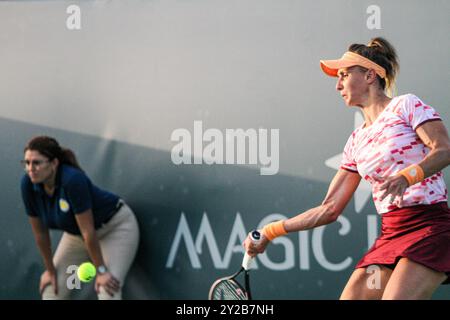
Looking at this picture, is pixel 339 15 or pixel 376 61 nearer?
pixel 376 61

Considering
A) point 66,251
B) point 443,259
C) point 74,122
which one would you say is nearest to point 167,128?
point 74,122

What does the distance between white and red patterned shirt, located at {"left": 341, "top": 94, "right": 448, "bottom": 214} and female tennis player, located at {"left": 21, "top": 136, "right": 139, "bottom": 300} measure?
210cm

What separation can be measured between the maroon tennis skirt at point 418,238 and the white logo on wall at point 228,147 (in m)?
1.67

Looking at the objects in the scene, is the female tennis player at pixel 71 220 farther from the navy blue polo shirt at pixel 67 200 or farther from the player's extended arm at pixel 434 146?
the player's extended arm at pixel 434 146

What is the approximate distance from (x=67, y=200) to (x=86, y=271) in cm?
42

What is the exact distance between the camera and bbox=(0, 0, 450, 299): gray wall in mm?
4684

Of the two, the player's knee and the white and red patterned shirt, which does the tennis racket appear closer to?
the white and red patterned shirt

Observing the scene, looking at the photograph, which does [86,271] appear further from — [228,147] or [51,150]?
[228,147]

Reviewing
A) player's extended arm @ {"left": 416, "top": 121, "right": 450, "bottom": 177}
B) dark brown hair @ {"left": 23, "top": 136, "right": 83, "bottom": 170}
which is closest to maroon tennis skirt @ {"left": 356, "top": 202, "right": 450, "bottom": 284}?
player's extended arm @ {"left": 416, "top": 121, "right": 450, "bottom": 177}

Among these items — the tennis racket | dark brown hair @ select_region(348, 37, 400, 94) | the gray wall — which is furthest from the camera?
the gray wall

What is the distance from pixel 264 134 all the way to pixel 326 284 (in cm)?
90

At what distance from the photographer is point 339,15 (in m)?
4.66

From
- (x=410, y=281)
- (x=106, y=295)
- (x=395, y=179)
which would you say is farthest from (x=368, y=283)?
(x=106, y=295)
